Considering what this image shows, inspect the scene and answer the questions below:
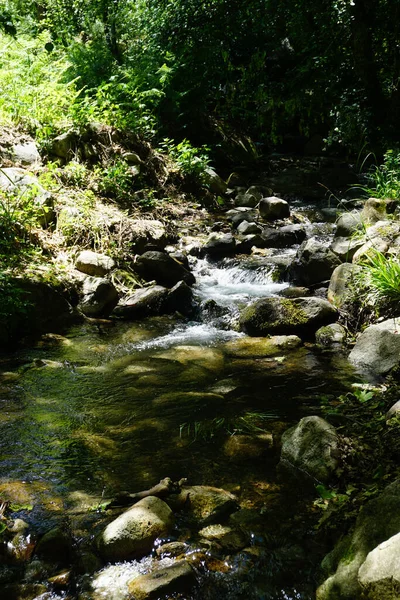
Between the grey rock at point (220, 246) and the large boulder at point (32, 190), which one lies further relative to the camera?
the grey rock at point (220, 246)

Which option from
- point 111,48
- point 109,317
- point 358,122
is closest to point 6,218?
point 109,317

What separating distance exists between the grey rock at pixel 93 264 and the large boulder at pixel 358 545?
5.70 meters

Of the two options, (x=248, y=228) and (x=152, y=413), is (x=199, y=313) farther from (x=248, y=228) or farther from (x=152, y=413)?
(x=248, y=228)

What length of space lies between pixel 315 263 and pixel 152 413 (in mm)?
4021

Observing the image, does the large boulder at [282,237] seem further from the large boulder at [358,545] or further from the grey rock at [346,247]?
the large boulder at [358,545]

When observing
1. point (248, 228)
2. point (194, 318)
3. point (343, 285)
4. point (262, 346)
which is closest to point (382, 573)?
point (262, 346)

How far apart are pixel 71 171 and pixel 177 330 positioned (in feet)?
13.2

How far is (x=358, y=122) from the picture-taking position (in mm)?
10891

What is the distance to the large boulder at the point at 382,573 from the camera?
191 centimetres

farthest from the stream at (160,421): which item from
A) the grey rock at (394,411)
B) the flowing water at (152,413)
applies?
the grey rock at (394,411)

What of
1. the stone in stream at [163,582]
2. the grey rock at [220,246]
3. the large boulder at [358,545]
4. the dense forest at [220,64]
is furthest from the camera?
the dense forest at [220,64]

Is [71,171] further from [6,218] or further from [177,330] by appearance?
[177,330]

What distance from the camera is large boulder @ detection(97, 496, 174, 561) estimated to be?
267 centimetres

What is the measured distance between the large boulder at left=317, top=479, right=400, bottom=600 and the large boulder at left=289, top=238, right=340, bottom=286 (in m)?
5.15
